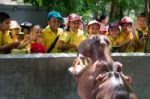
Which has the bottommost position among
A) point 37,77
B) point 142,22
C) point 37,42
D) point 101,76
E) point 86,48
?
point 37,77

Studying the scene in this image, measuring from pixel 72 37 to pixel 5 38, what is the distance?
1195mm

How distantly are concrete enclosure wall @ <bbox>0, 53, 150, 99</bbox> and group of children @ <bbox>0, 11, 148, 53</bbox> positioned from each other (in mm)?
499

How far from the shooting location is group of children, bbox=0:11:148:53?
7004mm

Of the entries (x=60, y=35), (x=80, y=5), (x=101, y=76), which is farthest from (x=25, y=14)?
(x=101, y=76)

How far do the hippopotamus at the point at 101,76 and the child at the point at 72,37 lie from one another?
8.87 feet

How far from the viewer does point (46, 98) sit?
665 centimetres

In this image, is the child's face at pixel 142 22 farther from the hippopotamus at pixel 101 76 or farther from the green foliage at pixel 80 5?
the green foliage at pixel 80 5

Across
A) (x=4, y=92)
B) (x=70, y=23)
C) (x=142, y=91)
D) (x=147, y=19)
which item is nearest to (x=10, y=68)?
(x=4, y=92)

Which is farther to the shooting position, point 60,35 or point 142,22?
point 142,22

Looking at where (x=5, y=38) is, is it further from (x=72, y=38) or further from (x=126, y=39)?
(x=126, y=39)

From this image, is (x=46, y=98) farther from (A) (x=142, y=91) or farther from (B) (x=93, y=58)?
(B) (x=93, y=58)

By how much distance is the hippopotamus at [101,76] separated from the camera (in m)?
3.79

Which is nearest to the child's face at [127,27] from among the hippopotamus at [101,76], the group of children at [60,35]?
the group of children at [60,35]

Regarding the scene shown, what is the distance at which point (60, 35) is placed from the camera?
753cm
